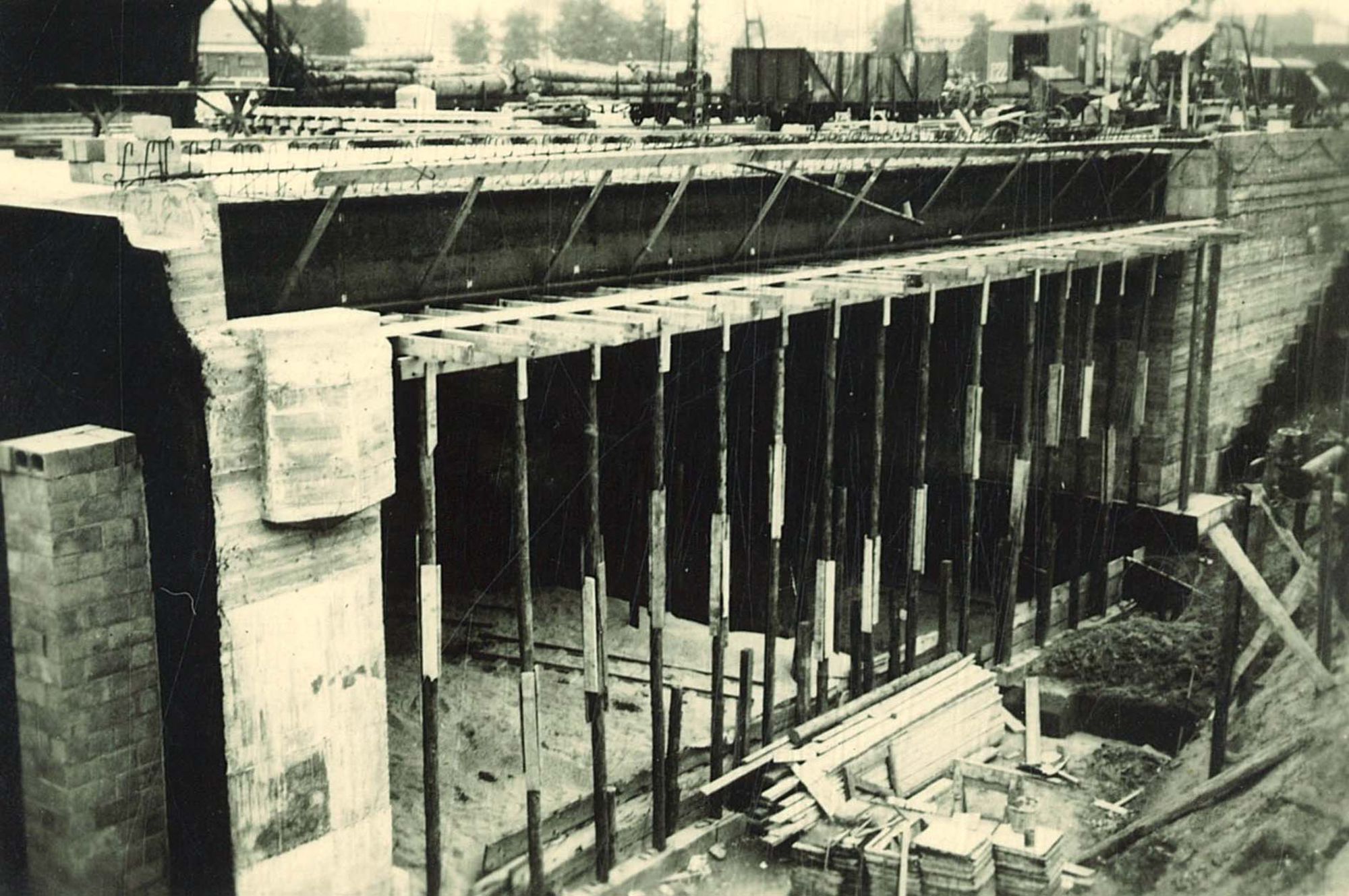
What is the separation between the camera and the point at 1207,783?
41.3 feet

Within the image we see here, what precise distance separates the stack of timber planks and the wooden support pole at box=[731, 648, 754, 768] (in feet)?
1.03

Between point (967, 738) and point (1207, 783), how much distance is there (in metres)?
2.86

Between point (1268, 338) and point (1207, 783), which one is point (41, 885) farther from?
point (1268, 338)

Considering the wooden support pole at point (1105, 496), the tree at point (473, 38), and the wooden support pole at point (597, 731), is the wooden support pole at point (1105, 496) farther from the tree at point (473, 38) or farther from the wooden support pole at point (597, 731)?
the tree at point (473, 38)

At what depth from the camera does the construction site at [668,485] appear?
895 centimetres

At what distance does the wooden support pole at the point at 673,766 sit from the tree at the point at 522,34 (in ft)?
202

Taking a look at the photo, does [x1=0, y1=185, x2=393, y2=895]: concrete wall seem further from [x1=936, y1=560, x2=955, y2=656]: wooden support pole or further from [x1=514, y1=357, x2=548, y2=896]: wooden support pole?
[x1=936, y1=560, x2=955, y2=656]: wooden support pole

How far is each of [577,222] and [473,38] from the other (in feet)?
200

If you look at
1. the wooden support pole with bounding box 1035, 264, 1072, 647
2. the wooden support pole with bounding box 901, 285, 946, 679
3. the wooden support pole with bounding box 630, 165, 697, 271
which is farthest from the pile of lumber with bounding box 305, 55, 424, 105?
the wooden support pole with bounding box 901, 285, 946, 679

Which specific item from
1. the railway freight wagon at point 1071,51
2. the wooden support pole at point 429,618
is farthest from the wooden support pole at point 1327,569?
the railway freight wagon at point 1071,51

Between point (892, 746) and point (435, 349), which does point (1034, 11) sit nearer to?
point (892, 746)


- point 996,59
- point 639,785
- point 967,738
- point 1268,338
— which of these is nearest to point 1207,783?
point 967,738

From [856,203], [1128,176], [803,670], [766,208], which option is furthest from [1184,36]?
[803,670]

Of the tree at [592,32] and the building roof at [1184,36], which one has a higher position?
the tree at [592,32]
